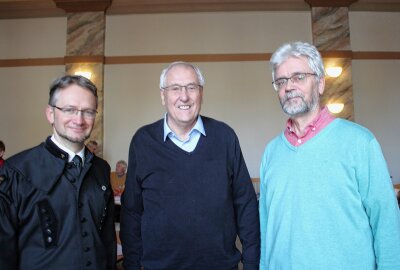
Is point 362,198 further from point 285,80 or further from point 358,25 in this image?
point 358,25

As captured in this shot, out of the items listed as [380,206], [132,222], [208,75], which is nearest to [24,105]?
[208,75]

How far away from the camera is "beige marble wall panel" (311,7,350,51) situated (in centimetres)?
672

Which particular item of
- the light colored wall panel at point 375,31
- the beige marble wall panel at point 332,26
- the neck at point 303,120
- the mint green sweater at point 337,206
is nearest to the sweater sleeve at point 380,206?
the mint green sweater at point 337,206

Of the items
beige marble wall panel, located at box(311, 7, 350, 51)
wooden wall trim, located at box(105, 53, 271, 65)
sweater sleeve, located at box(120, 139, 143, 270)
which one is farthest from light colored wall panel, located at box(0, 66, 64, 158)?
sweater sleeve, located at box(120, 139, 143, 270)

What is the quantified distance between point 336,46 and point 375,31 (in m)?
1.10

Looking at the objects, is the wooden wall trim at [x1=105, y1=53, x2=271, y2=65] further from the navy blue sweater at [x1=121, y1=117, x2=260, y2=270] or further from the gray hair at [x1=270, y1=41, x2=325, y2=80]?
the gray hair at [x1=270, y1=41, x2=325, y2=80]

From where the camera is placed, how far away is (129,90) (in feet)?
22.5

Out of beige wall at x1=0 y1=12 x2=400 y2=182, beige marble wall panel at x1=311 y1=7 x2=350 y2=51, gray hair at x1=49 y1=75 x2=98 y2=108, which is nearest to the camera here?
gray hair at x1=49 y1=75 x2=98 y2=108

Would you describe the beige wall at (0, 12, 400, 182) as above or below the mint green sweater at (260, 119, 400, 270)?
above

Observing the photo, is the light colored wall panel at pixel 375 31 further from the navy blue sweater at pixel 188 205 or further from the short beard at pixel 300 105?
the navy blue sweater at pixel 188 205

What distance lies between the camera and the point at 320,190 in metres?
1.39

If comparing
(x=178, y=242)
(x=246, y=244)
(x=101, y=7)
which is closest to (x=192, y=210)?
(x=178, y=242)

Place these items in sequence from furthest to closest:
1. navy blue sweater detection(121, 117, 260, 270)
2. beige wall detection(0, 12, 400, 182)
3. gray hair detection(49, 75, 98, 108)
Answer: beige wall detection(0, 12, 400, 182), navy blue sweater detection(121, 117, 260, 270), gray hair detection(49, 75, 98, 108)

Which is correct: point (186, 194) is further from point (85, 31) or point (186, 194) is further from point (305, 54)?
point (85, 31)
